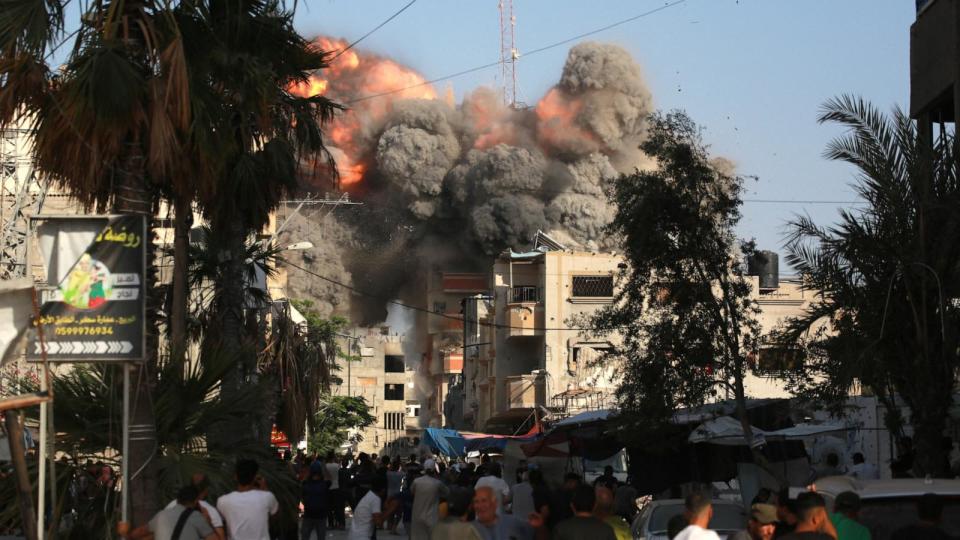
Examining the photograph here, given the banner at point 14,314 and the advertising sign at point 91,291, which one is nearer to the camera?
the banner at point 14,314

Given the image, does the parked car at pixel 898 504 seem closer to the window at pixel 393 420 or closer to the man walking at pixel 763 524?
the man walking at pixel 763 524

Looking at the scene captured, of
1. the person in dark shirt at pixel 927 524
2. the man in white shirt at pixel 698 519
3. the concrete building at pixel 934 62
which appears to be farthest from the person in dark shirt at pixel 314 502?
the concrete building at pixel 934 62

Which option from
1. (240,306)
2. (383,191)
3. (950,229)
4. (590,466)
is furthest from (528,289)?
(950,229)

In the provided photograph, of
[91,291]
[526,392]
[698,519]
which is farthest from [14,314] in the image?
[526,392]

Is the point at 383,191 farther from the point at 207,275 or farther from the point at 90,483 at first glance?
the point at 90,483

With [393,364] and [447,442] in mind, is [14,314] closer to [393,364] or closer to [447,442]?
[447,442]

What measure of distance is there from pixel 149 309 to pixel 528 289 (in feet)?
180

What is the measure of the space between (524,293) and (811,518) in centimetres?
5936

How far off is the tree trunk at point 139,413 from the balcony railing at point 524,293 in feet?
179

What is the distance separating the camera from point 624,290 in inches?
914

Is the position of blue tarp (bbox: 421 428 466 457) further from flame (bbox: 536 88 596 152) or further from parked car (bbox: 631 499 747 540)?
flame (bbox: 536 88 596 152)

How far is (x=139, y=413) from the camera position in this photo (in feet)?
39.7

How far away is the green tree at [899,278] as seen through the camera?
625 inches

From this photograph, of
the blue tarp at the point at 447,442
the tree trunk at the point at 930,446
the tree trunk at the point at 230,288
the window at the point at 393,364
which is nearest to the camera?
the tree trunk at the point at 930,446
